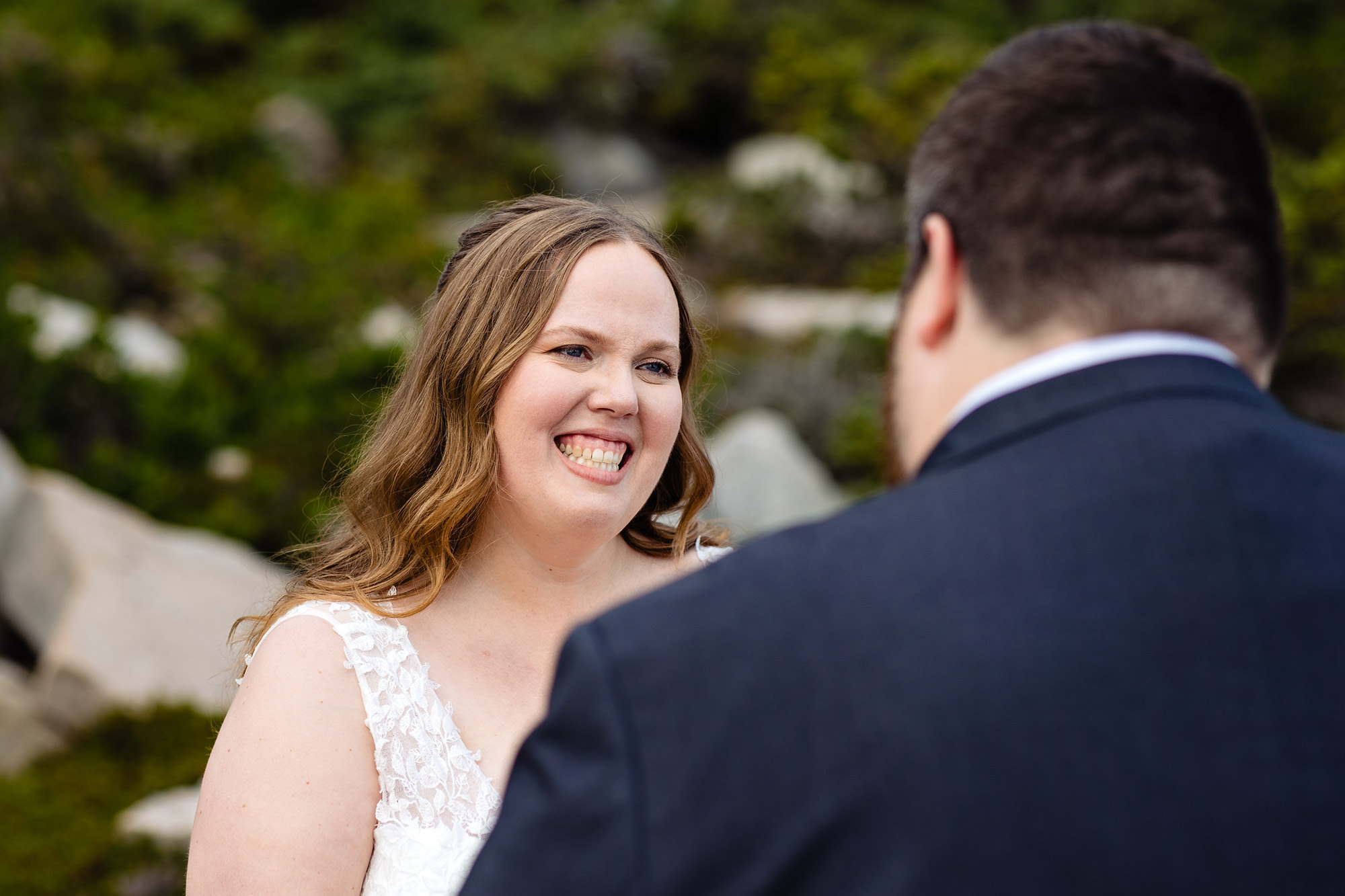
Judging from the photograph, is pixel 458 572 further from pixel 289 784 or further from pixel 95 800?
pixel 95 800

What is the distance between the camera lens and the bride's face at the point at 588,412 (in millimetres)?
2238

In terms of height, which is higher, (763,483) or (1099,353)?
(1099,353)

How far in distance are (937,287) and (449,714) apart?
1337 mm

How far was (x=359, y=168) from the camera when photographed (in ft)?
54.5

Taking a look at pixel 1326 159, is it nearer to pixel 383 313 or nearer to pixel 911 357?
pixel 383 313

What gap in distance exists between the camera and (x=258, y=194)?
13531 millimetres

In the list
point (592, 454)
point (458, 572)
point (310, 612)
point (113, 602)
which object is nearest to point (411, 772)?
point (310, 612)

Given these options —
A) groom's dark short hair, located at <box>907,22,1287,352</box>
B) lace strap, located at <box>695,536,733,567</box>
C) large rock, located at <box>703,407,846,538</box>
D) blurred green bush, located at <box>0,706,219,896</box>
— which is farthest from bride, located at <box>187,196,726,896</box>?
large rock, located at <box>703,407,846,538</box>

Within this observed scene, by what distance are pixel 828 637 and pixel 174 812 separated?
Answer: 173 inches

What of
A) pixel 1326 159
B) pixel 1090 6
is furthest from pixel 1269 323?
pixel 1090 6

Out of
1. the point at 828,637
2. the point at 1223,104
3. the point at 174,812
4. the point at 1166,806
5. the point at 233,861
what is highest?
the point at 1223,104

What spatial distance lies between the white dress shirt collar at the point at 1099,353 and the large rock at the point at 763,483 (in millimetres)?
5669

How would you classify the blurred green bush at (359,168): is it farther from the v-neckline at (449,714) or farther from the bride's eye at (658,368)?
the v-neckline at (449,714)

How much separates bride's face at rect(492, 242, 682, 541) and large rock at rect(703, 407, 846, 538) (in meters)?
4.42
